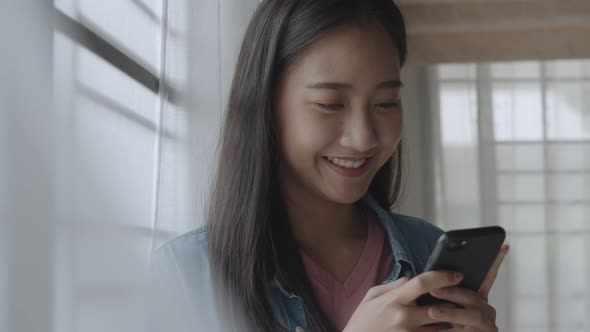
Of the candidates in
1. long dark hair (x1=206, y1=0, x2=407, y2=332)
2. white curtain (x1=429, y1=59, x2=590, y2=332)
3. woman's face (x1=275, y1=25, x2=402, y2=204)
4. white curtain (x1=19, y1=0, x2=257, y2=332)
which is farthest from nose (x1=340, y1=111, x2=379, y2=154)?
white curtain (x1=429, y1=59, x2=590, y2=332)

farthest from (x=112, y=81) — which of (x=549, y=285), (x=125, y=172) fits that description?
(x=549, y=285)

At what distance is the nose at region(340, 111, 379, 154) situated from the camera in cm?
74

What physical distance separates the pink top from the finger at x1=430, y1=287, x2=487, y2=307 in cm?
15

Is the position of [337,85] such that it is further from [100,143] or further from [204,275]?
[100,143]

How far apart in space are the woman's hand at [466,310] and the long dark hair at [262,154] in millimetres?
143

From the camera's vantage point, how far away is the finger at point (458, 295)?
26.6 inches

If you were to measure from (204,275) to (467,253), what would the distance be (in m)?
0.34

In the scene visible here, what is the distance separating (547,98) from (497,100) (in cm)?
17

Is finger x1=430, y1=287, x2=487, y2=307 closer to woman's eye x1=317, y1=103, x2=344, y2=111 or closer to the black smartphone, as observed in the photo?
the black smartphone

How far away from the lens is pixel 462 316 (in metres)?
0.68

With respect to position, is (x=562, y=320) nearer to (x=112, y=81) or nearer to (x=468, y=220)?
(x=468, y=220)

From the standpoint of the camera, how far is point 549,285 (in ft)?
7.63

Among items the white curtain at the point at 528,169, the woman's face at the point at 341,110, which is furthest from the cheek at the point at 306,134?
the white curtain at the point at 528,169

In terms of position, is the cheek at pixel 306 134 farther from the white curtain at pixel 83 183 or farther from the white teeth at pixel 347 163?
the white curtain at pixel 83 183
